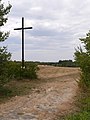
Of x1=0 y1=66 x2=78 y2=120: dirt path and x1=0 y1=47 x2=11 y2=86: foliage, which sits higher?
x1=0 y1=47 x2=11 y2=86: foliage

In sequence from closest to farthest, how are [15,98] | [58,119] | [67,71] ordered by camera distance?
[58,119] < [15,98] < [67,71]

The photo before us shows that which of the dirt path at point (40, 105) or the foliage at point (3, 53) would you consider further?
the foliage at point (3, 53)

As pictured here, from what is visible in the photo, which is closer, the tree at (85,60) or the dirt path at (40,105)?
the dirt path at (40,105)

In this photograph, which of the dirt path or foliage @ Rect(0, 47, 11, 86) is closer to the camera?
the dirt path

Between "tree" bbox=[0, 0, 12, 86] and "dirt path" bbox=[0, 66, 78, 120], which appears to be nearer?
"dirt path" bbox=[0, 66, 78, 120]

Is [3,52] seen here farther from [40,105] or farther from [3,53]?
[40,105]

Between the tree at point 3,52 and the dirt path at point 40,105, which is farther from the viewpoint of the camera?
the tree at point 3,52

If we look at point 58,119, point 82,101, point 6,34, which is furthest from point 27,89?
point 58,119

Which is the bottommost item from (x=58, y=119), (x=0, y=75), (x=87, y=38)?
(x=58, y=119)

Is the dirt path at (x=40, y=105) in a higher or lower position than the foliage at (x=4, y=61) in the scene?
lower

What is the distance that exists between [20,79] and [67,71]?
6584mm

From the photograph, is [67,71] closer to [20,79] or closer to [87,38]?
[20,79]

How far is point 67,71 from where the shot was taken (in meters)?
26.1

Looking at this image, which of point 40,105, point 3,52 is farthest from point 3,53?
point 40,105
